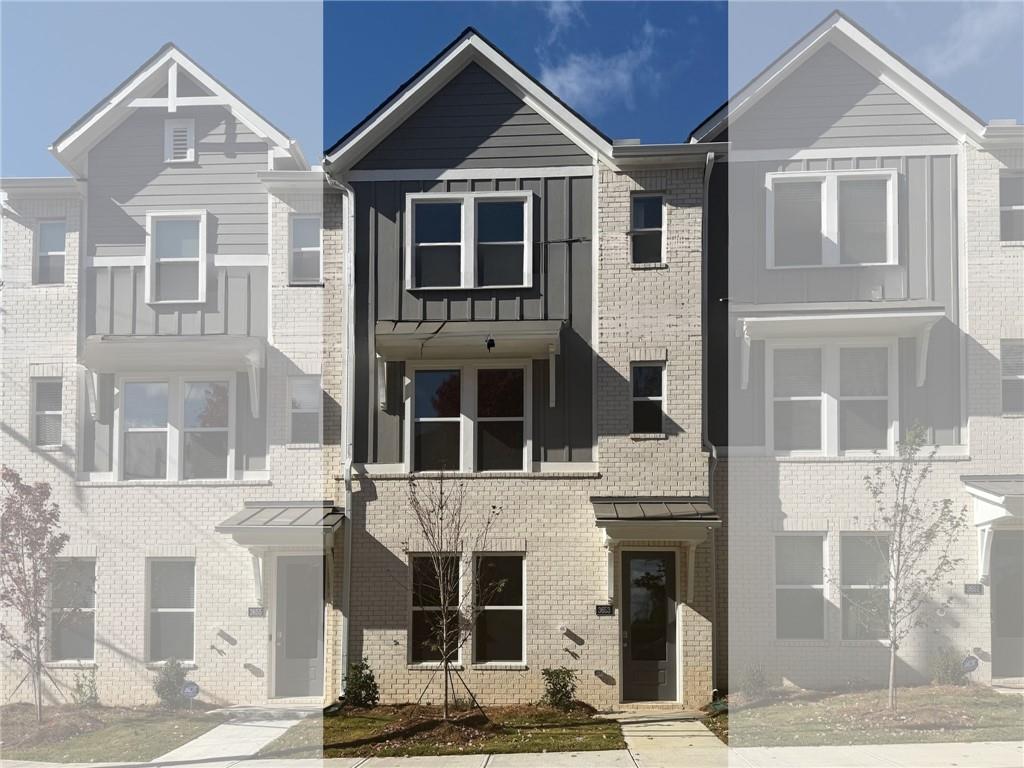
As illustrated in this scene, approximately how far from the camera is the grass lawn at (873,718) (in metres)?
10.1

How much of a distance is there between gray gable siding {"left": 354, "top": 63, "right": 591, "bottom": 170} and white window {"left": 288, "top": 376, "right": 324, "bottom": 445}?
340 centimetres

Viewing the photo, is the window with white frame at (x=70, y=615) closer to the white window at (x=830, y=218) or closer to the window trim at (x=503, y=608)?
the window trim at (x=503, y=608)

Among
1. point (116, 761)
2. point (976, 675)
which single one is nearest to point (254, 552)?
point (116, 761)

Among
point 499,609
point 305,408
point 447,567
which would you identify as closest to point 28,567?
point 305,408

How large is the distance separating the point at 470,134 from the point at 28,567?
8.94 meters

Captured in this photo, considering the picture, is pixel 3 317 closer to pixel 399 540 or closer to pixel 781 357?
pixel 399 540

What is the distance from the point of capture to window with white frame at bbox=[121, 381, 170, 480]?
1223 centimetres

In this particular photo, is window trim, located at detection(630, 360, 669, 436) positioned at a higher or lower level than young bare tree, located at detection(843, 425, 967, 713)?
higher

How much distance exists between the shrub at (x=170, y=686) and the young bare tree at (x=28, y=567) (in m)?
1.53

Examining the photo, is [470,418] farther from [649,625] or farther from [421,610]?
[649,625]

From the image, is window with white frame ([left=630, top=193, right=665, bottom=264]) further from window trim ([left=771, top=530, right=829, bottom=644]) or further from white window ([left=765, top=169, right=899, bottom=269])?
window trim ([left=771, top=530, right=829, bottom=644])

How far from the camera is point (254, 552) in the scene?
12047 millimetres

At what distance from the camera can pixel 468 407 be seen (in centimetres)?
1262

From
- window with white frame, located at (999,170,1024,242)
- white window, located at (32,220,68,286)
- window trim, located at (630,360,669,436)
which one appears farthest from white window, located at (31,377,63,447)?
window with white frame, located at (999,170,1024,242)
